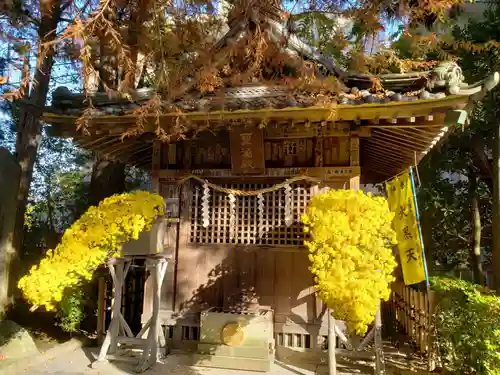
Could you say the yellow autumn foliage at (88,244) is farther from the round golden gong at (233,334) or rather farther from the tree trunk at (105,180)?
the tree trunk at (105,180)

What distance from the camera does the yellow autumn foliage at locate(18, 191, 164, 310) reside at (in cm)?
568

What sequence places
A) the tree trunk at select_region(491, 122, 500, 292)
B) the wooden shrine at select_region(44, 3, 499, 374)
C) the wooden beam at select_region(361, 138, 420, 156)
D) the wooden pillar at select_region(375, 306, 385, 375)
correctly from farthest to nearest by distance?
the tree trunk at select_region(491, 122, 500, 292) → the wooden beam at select_region(361, 138, 420, 156) → the wooden shrine at select_region(44, 3, 499, 374) → the wooden pillar at select_region(375, 306, 385, 375)

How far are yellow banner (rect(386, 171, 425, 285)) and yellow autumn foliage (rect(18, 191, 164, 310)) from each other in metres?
4.43

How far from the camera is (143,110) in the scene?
21.1 ft

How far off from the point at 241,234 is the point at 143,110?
288 centimetres

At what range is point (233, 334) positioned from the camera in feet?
21.5

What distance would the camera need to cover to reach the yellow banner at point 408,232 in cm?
681

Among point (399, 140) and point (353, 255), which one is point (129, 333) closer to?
point (353, 255)

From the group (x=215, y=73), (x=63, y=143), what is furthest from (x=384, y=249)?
(x=63, y=143)

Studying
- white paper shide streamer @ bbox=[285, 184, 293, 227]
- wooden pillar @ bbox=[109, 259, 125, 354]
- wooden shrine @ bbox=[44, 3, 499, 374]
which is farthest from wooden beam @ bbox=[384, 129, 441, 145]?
wooden pillar @ bbox=[109, 259, 125, 354]

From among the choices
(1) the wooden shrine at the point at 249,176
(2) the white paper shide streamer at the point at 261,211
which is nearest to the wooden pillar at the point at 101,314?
(1) the wooden shrine at the point at 249,176

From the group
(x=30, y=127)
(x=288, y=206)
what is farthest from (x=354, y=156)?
(x=30, y=127)

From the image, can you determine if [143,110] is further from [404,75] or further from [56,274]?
[404,75]

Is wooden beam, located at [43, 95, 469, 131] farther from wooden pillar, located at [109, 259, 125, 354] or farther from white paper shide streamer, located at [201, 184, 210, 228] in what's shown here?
wooden pillar, located at [109, 259, 125, 354]
